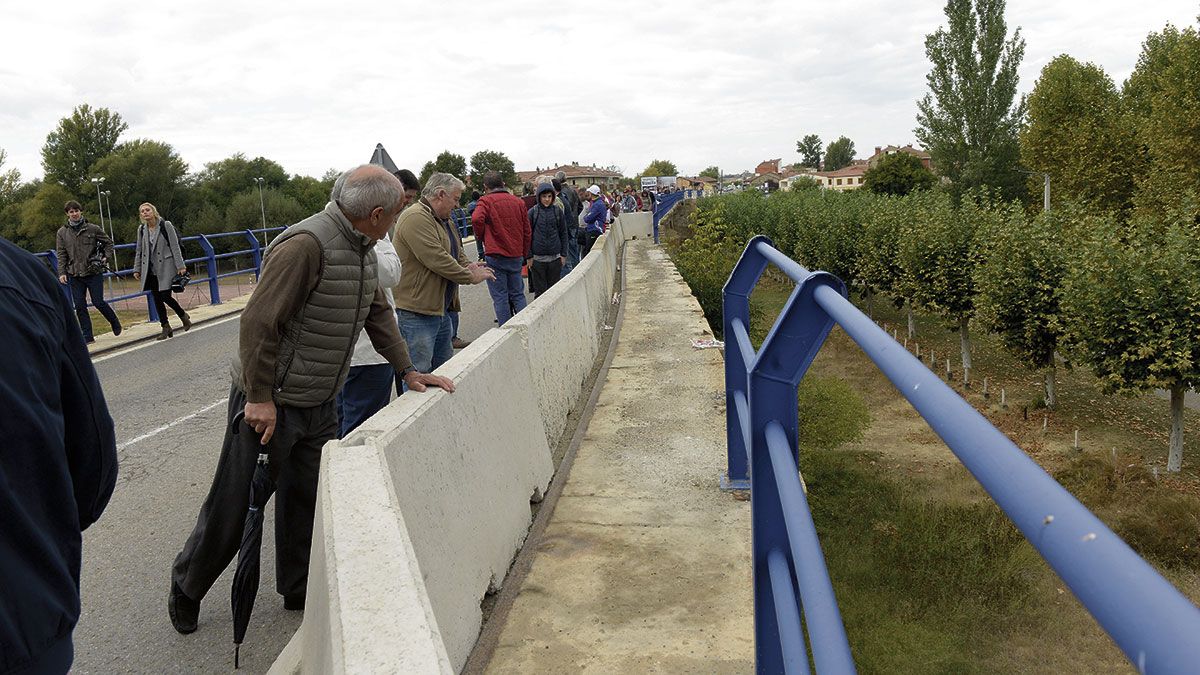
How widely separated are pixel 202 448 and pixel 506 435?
12.1 ft

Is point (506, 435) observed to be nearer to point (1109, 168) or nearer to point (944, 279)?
point (944, 279)

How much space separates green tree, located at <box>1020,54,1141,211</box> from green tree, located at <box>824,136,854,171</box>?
5520 inches

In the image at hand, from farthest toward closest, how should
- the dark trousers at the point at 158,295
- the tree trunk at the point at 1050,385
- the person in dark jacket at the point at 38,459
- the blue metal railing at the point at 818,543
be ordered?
the tree trunk at the point at 1050,385, the dark trousers at the point at 158,295, the person in dark jacket at the point at 38,459, the blue metal railing at the point at 818,543

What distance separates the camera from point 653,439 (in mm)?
6043

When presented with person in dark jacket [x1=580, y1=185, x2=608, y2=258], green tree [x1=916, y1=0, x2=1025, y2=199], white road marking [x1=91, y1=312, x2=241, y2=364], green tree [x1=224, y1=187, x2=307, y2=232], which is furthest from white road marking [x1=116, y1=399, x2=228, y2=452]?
green tree [x1=224, y1=187, x2=307, y2=232]

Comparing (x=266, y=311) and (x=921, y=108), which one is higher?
(x=921, y=108)

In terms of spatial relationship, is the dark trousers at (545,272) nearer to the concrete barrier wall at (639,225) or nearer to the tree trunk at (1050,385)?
the tree trunk at (1050,385)

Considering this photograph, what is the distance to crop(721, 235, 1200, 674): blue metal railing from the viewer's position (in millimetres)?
689

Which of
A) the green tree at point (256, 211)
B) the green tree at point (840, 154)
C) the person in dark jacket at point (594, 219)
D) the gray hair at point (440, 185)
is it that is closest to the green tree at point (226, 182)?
the green tree at point (256, 211)

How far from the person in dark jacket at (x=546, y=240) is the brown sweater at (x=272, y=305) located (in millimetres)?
7106

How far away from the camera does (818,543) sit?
1746mm

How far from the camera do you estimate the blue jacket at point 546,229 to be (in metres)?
10.8

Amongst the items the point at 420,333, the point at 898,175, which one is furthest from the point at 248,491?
the point at 898,175

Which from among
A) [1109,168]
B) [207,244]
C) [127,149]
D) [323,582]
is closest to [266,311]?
[323,582]
